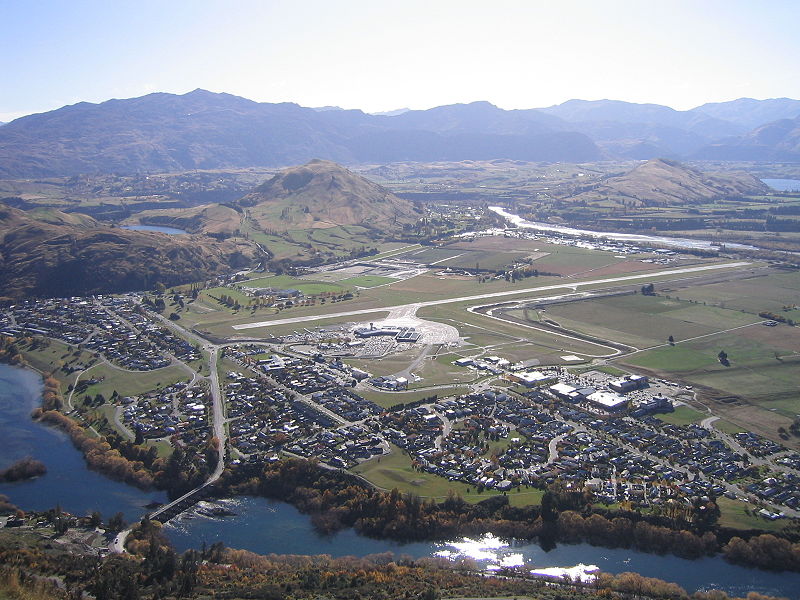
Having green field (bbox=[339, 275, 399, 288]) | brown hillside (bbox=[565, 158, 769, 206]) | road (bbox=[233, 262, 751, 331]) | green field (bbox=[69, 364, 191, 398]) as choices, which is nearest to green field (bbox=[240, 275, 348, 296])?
green field (bbox=[339, 275, 399, 288])

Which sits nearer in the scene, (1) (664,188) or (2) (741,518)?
(2) (741,518)

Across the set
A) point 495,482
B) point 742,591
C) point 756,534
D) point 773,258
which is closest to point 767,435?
point 756,534

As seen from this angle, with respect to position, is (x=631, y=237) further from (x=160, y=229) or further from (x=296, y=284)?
(x=160, y=229)

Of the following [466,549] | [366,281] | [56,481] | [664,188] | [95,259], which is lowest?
[466,549]

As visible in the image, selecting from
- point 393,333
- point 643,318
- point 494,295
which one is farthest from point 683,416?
point 494,295

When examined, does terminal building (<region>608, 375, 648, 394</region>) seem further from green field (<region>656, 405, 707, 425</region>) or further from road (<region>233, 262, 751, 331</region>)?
road (<region>233, 262, 751, 331</region>)

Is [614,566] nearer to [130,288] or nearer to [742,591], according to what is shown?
[742,591]
